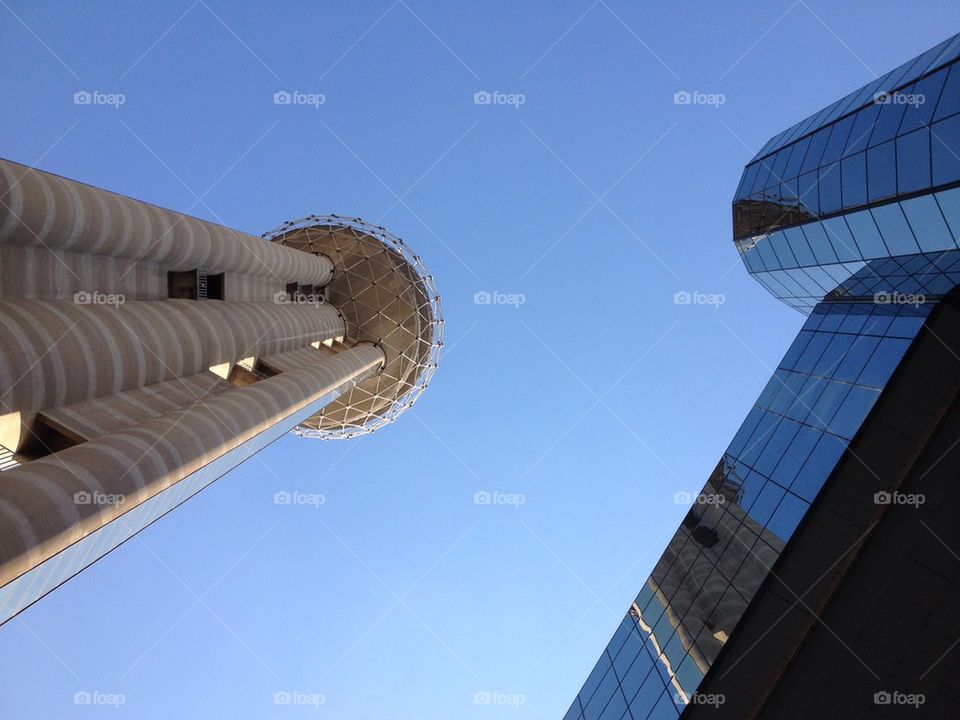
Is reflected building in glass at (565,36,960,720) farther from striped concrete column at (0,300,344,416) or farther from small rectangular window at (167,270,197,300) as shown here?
small rectangular window at (167,270,197,300)

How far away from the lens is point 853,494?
1864 centimetres

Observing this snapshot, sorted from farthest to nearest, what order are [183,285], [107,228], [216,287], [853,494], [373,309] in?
[373,309], [216,287], [183,285], [107,228], [853,494]

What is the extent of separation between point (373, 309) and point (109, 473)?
1461 inches

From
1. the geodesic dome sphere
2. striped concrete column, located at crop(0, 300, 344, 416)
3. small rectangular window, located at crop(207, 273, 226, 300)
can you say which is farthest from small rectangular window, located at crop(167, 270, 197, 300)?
the geodesic dome sphere

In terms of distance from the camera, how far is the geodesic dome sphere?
50719 mm

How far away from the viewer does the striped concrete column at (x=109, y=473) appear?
1199 centimetres

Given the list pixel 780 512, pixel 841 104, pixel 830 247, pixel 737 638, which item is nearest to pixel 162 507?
pixel 737 638

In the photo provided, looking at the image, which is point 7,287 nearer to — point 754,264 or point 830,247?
point 830,247

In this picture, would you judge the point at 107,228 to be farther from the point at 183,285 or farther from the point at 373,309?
the point at 373,309

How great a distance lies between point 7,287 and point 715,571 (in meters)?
25.3

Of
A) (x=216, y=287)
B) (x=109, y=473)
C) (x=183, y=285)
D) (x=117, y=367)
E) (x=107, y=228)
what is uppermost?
(x=107, y=228)

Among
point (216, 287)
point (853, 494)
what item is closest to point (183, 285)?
point (216, 287)

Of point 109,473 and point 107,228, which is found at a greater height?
point 107,228

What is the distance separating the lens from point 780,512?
813 inches
